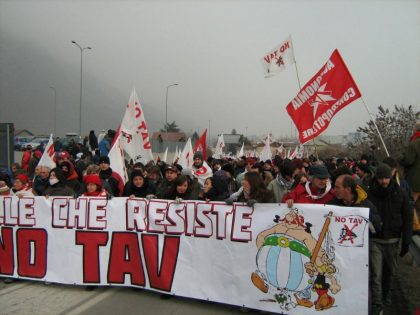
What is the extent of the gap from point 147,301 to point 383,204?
299 centimetres

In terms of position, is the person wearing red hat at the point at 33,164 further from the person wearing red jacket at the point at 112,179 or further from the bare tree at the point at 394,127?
the bare tree at the point at 394,127

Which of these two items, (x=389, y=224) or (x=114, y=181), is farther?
(x=114, y=181)

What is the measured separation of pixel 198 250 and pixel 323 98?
4534 mm

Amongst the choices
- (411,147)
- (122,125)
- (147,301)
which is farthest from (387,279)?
(122,125)

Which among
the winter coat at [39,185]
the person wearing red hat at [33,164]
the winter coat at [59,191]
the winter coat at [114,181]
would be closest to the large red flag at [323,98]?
the winter coat at [114,181]

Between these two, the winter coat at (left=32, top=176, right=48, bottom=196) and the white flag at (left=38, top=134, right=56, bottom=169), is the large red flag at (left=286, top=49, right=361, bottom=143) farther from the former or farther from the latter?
the white flag at (left=38, top=134, right=56, bottom=169)

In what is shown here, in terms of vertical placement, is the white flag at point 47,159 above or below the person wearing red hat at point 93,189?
above

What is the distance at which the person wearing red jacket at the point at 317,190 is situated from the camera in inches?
190

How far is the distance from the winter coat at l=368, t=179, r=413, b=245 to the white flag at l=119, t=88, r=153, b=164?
5.90m

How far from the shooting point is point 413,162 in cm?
623

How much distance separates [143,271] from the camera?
17.1ft

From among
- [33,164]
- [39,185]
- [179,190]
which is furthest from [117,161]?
[33,164]

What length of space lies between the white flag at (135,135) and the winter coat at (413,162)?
17.7ft

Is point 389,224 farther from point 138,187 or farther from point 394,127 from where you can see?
point 394,127
